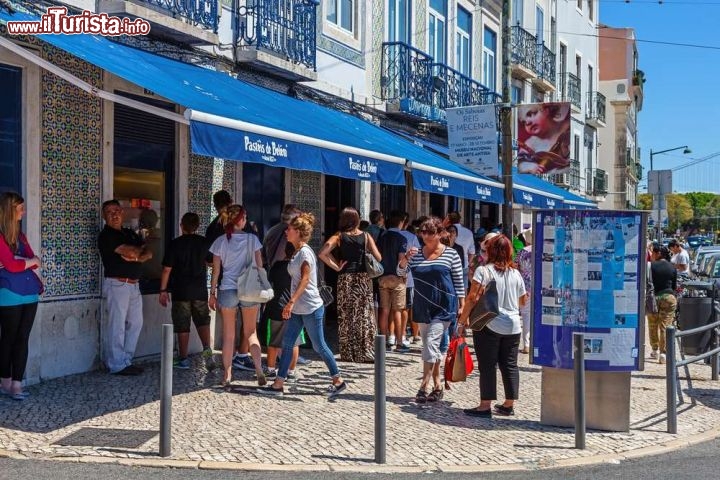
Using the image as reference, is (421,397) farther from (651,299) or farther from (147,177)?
(651,299)

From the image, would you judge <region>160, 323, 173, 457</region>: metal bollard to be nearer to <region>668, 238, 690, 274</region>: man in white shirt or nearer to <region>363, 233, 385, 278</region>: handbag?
<region>363, 233, 385, 278</region>: handbag

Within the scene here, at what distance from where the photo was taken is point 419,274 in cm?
851

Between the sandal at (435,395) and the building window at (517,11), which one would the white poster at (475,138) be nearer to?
the sandal at (435,395)

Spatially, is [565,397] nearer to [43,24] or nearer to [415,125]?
[43,24]

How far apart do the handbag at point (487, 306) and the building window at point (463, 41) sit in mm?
14167

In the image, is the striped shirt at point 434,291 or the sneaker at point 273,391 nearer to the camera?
the striped shirt at point 434,291

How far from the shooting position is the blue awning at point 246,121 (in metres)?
7.85

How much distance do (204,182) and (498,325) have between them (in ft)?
15.8

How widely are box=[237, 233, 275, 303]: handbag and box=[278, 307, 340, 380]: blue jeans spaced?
382 mm

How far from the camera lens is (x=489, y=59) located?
961 inches

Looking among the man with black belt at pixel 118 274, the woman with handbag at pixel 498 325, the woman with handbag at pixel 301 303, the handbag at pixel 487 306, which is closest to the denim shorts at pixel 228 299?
the woman with handbag at pixel 301 303

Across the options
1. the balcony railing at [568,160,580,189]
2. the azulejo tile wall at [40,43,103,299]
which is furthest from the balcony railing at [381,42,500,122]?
the balcony railing at [568,160,580,189]

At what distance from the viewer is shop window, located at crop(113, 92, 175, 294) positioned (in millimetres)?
10039

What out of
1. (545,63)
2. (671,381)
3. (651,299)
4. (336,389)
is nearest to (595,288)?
(671,381)
